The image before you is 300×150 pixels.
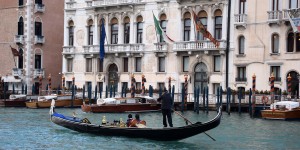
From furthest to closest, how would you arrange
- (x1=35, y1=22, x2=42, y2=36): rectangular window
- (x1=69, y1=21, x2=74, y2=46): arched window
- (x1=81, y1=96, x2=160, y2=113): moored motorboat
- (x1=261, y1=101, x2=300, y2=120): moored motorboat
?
(x1=35, y1=22, x2=42, y2=36): rectangular window
(x1=69, y1=21, x2=74, y2=46): arched window
(x1=81, y1=96, x2=160, y2=113): moored motorboat
(x1=261, y1=101, x2=300, y2=120): moored motorboat

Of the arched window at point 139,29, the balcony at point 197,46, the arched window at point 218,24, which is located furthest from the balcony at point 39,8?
the arched window at point 218,24

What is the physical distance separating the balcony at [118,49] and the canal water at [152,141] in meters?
10.3

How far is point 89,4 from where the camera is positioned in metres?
38.0

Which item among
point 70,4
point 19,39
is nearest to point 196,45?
point 70,4

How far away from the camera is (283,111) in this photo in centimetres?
2539

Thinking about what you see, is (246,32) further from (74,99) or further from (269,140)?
(269,140)

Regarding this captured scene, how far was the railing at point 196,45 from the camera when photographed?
31.9 meters

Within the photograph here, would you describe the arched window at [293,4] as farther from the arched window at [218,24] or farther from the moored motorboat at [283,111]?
the moored motorboat at [283,111]

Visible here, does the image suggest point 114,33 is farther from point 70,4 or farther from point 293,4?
point 293,4

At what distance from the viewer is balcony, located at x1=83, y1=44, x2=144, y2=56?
117 feet

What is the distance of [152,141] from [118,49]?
63.1 ft

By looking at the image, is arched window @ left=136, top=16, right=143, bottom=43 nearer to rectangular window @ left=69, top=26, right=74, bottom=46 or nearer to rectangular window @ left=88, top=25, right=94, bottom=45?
rectangular window @ left=88, top=25, right=94, bottom=45

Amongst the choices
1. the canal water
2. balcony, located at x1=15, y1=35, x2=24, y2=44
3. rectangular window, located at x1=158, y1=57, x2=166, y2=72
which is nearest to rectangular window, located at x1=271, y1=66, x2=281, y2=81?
the canal water

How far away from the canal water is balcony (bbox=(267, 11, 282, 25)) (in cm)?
624
